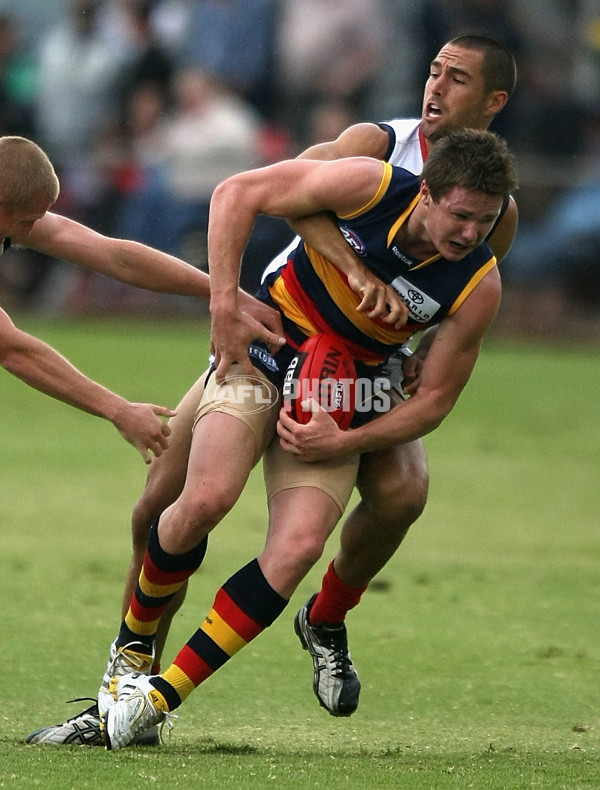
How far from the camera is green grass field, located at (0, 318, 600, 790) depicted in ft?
15.9

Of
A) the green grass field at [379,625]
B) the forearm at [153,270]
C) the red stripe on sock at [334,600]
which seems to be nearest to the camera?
the green grass field at [379,625]

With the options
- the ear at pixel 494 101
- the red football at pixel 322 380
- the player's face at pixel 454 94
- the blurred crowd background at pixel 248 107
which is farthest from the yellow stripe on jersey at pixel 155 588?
the blurred crowd background at pixel 248 107

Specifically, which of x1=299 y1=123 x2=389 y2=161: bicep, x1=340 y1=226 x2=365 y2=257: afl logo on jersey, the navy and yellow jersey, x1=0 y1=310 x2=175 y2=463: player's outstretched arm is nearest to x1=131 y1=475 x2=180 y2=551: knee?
x1=0 y1=310 x2=175 y2=463: player's outstretched arm

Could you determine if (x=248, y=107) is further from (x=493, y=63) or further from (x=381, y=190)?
(x=381, y=190)

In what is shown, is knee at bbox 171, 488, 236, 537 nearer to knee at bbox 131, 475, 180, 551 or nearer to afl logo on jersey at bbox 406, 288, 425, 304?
knee at bbox 131, 475, 180, 551

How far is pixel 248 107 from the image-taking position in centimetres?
1694

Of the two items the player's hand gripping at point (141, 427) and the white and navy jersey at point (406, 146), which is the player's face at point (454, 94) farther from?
the player's hand gripping at point (141, 427)

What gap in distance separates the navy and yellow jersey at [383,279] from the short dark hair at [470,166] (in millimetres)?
230

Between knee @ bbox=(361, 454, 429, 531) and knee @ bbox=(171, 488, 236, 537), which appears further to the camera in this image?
knee @ bbox=(361, 454, 429, 531)

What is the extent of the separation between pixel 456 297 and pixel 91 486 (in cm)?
543

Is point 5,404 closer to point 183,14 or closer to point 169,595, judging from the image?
point 183,14

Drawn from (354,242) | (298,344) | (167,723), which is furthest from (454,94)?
(167,723)

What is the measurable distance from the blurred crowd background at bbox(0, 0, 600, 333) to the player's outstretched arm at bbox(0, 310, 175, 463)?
10.9 m

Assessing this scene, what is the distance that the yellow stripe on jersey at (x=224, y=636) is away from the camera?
16.3 feet
